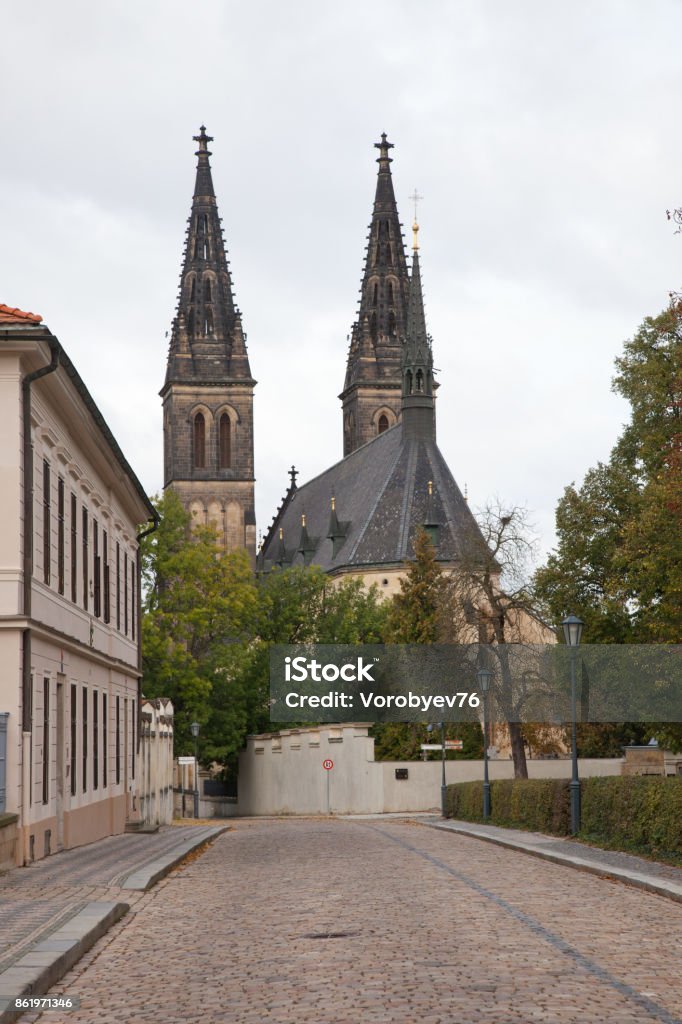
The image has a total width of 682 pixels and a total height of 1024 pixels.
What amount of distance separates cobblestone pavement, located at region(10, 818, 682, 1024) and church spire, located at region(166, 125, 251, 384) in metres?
98.5

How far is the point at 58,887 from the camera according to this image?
16.5 meters

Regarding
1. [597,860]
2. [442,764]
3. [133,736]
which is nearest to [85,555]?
[133,736]

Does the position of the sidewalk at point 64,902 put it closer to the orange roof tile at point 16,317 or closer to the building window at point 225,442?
the orange roof tile at point 16,317

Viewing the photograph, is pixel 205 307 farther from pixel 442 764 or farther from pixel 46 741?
pixel 46 741

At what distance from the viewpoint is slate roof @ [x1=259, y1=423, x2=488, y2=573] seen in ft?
308

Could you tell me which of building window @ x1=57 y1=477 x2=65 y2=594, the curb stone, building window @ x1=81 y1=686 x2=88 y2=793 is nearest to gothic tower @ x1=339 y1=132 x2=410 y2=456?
building window @ x1=81 y1=686 x2=88 y2=793

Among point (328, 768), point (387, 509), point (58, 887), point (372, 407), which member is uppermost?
point (372, 407)

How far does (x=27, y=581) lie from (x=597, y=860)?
26.6ft

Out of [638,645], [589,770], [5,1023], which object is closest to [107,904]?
[5,1023]

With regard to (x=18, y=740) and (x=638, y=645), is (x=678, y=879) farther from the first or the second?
(x=638, y=645)

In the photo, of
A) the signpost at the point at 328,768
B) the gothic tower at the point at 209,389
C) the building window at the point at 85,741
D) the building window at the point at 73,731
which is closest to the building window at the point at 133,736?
the building window at the point at 85,741

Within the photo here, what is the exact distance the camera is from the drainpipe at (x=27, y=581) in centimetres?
2034

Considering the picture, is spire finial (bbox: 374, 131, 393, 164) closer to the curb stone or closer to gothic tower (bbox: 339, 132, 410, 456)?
gothic tower (bbox: 339, 132, 410, 456)

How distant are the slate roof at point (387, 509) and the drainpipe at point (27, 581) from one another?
67701 mm
